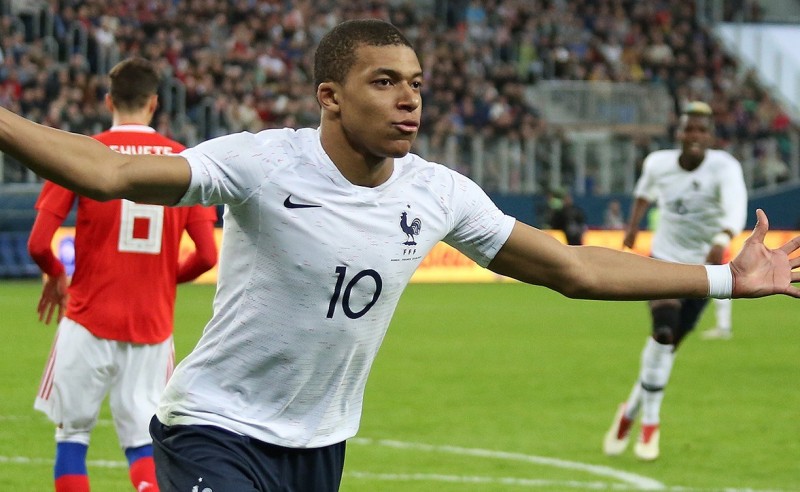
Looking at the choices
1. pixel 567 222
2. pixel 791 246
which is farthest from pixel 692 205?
pixel 567 222

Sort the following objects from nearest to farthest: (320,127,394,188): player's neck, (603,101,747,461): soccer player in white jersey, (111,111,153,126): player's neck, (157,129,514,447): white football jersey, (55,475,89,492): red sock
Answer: (157,129,514,447): white football jersey < (320,127,394,188): player's neck < (55,475,89,492): red sock < (111,111,153,126): player's neck < (603,101,747,461): soccer player in white jersey

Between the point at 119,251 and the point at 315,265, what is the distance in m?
2.85

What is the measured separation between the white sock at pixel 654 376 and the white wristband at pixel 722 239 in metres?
0.92

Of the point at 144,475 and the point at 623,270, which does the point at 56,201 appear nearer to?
the point at 144,475

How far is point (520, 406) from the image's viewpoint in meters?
12.5

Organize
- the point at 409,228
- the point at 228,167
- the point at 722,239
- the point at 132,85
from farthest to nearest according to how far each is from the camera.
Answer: the point at 722,239, the point at 132,85, the point at 409,228, the point at 228,167

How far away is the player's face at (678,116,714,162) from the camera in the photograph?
10969 mm

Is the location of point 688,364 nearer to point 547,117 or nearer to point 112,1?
point 112,1

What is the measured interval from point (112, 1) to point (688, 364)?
20027 mm

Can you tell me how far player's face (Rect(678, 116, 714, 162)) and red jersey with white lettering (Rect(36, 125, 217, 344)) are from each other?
5229 mm

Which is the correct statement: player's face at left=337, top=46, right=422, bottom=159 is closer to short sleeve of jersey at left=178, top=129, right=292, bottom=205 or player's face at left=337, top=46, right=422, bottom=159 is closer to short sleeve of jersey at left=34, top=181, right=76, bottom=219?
short sleeve of jersey at left=178, top=129, right=292, bottom=205

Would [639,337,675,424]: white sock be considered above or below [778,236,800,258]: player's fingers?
below

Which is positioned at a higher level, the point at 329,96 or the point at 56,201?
the point at 329,96

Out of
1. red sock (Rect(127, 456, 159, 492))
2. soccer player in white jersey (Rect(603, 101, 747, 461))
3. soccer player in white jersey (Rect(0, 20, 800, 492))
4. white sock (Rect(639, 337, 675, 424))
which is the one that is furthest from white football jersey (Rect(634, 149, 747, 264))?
soccer player in white jersey (Rect(0, 20, 800, 492))
